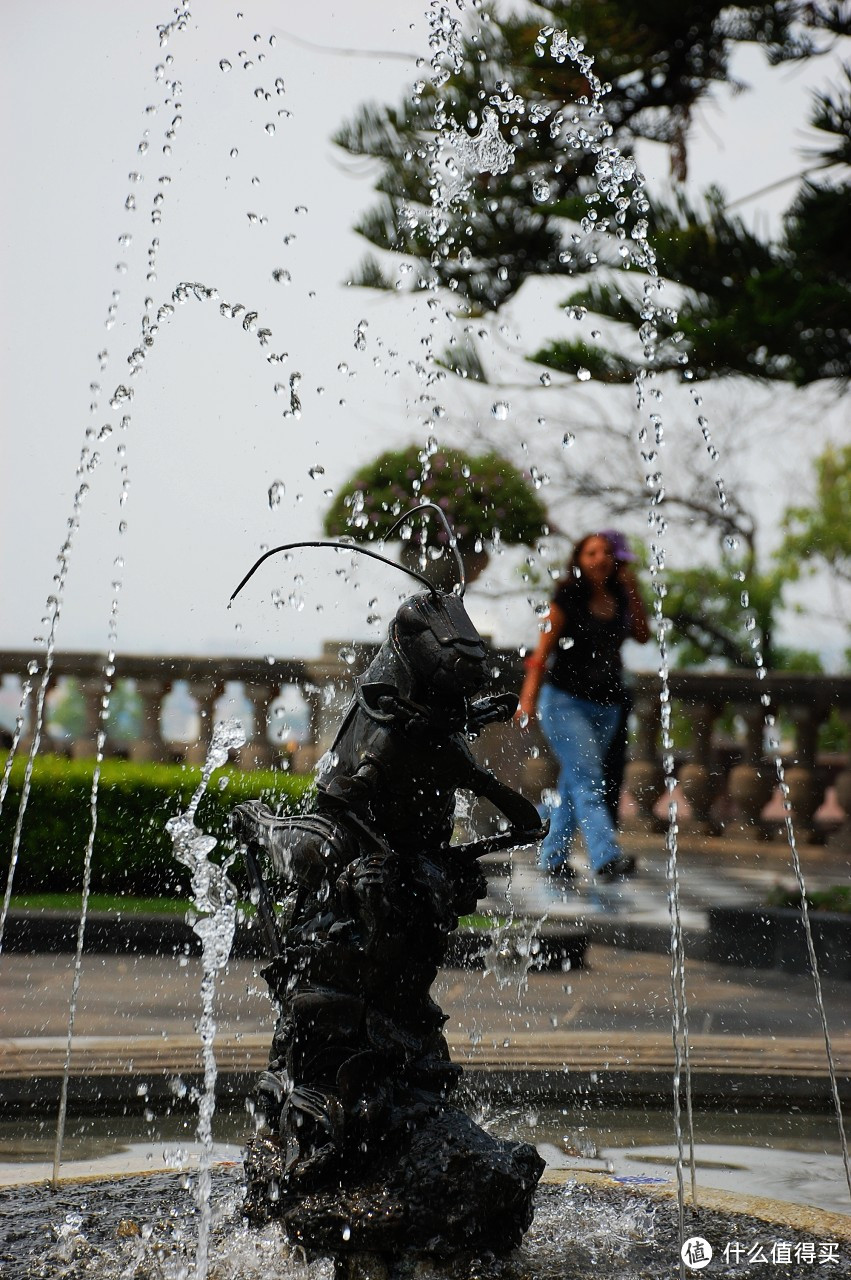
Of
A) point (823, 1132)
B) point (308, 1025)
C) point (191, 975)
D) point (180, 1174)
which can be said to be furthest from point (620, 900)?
point (308, 1025)

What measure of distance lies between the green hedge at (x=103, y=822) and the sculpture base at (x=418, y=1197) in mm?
4721

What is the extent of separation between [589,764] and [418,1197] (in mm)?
4714

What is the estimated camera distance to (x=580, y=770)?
694cm

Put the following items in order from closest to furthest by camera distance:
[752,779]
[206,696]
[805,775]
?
[206,696], [805,775], [752,779]

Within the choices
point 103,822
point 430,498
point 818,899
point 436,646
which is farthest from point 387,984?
point 430,498

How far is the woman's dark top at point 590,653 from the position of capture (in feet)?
22.4

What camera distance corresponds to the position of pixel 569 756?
6934 millimetres

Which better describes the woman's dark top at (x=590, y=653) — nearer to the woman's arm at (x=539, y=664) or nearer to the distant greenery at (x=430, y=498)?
the woman's arm at (x=539, y=664)

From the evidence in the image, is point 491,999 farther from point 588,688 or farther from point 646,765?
point 646,765

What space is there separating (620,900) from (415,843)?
15.6ft

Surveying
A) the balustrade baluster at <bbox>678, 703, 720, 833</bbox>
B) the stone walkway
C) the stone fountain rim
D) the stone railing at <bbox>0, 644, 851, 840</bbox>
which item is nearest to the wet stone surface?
the stone fountain rim

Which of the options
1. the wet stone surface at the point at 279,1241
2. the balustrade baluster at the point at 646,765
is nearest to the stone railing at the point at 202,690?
the balustrade baluster at the point at 646,765

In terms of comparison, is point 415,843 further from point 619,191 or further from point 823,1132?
point 619,191

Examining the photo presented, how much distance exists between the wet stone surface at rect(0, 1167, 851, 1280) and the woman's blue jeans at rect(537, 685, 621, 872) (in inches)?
148
